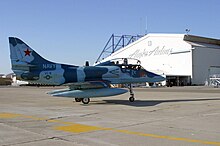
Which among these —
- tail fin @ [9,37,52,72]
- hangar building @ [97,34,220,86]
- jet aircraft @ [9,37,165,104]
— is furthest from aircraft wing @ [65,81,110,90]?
hangar building @ [97,34,220,86]

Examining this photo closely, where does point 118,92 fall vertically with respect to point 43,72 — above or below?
below

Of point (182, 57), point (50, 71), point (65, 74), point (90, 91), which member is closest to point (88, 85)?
point (90, 91)

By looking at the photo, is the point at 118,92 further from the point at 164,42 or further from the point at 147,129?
the point at 164,42

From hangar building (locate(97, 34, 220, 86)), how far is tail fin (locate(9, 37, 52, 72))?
5235cm

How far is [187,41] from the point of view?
7225 centimetres

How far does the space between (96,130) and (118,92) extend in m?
9.71

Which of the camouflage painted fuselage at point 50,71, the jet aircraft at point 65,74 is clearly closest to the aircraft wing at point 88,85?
the jet aircraft at point 65,74

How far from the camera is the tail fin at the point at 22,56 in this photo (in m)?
18.4

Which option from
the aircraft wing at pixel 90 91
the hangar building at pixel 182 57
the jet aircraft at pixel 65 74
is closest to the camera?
the aircraft wing at pixel 90 91

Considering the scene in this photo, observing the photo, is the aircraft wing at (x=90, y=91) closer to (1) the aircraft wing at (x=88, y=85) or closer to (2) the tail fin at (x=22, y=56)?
(1) the aircraft wing at (x=88, y=85)

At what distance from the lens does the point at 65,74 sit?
19.0 meters

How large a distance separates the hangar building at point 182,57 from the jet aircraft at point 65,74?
165 ft

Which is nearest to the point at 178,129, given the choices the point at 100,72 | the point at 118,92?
the point at 118,92

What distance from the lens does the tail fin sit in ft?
60.3
